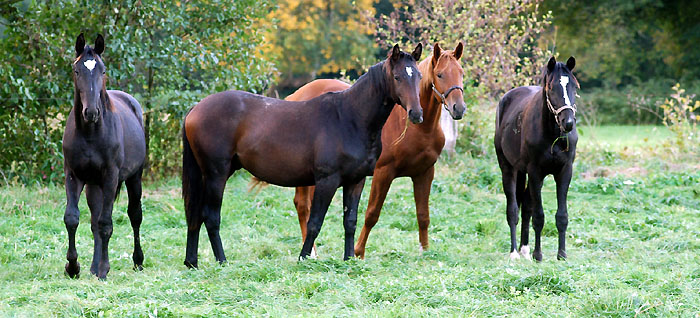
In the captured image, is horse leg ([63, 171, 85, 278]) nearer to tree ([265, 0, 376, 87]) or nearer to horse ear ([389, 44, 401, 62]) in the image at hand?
horse ear ([389, 44, 401, 62])

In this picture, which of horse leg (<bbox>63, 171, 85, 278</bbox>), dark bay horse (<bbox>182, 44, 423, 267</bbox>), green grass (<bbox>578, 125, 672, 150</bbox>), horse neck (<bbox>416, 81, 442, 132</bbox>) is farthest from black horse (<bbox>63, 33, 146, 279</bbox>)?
green grass (<bbox>578, 125, 672, 150</bbox>)

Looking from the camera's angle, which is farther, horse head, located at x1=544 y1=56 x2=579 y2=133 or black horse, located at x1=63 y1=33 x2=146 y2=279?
horse head, located at x1=544 y1=56 x2=579 y2=133

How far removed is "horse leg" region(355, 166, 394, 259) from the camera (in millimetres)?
6750

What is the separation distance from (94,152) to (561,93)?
3715 millimetres

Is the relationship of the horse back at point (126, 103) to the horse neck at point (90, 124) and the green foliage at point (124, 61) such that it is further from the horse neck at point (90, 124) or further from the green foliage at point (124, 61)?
the green foliage at point (124, 61)

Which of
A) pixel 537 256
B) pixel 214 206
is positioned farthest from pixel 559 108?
pixel 214 206

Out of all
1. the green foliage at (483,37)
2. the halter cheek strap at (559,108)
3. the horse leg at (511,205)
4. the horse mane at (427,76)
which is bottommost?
the horse leg at (511,205)

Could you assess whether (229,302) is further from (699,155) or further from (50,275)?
(699,155)

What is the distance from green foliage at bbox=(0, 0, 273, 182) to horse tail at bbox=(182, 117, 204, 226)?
351 centimetres

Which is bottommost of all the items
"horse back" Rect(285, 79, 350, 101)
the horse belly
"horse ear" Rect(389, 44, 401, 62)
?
the horse belly

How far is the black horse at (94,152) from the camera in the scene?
5.18 metres

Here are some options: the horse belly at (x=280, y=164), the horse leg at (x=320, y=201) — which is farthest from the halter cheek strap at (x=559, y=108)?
the horse belly at (x=280, y=164)

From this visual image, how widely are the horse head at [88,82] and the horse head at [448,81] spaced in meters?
2.76

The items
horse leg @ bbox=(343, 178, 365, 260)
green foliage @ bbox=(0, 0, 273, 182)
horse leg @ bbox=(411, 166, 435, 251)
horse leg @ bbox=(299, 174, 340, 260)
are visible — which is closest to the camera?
horse leg @ bbox=(299, 174, 340, 260)
